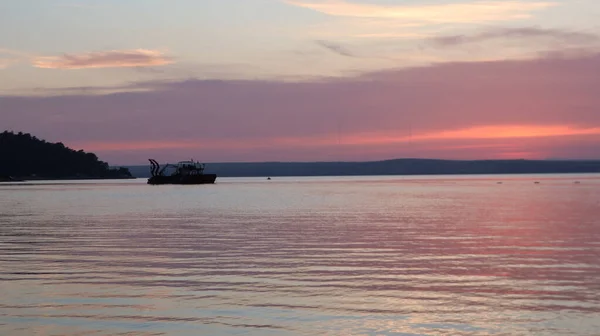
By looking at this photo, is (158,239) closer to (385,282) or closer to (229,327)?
(385,282)

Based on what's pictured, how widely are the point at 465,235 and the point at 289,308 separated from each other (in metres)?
28.4

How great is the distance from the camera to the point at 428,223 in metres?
61.8

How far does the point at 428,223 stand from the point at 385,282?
34563 mm

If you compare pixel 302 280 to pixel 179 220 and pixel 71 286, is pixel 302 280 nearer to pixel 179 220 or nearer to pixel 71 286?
pixel 71 286

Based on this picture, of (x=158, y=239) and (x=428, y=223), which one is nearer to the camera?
(x=158, y=239)

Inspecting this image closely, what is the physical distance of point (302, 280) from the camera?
92.9ft

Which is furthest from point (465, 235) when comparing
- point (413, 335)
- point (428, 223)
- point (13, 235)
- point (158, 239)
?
point (413, 335)

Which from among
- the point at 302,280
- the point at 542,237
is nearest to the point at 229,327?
the point at 302,280

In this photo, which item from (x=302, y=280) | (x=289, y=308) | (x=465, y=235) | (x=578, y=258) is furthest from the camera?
(x=465, y=235)

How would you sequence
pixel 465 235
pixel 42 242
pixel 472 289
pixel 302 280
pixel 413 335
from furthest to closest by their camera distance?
pixel 465 235 → pixel 42 242 → pixel 302 280 → pixel 472 289 → pixel 413 335

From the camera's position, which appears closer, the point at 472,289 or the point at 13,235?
the point at 472,289

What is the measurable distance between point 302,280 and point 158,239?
20.4 meters

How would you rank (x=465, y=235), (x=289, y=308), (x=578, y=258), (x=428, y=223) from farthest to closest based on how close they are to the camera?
(x=428, y=223)
(x=465, y=235)
(x=578, y=258)
(x=289, y=308)

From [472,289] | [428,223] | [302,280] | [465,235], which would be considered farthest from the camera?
[428,223]
